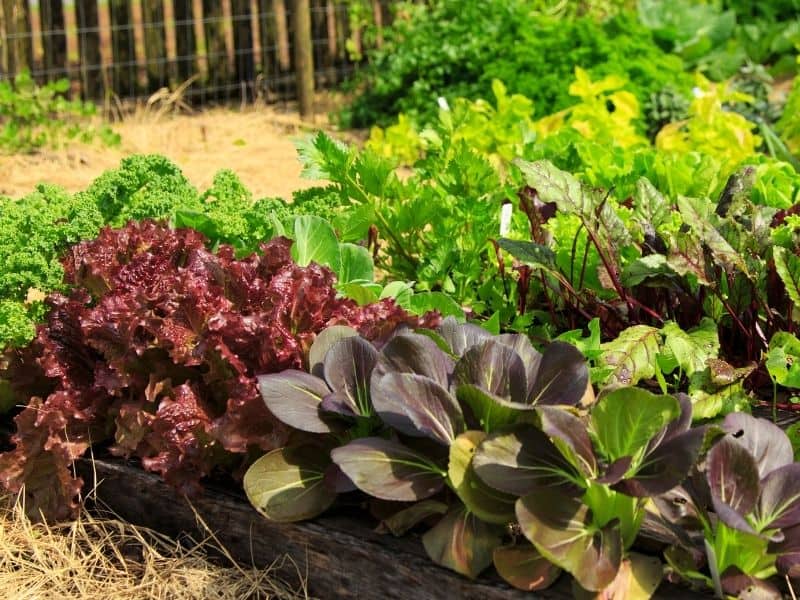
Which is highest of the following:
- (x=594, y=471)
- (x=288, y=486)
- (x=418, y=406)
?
(x=418, y=406)

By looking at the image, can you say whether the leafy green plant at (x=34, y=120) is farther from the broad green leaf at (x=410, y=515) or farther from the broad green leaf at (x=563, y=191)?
the broad green leaf at (x=410, y=515)

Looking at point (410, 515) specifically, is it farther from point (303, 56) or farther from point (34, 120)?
point (303, 56)

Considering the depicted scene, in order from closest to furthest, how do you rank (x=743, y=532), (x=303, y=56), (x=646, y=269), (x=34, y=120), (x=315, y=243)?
(x=743, y=532) → (x=646, y=269) → (x=315, y=243) → (x=34, y=120) → (x=303, y=56)

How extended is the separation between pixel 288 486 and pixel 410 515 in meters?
0.28

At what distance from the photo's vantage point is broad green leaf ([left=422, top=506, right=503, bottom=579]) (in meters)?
2.15

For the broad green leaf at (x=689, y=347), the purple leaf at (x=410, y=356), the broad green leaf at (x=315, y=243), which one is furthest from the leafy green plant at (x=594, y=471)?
the broad green leaf at (x=315, y=243)

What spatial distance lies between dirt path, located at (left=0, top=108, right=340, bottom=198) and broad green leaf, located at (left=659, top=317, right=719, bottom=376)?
2.93 meters

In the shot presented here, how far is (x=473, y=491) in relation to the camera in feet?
7.07

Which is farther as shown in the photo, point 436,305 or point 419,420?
point 436,305

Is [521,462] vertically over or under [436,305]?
under

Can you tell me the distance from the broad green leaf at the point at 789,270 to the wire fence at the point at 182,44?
4984 millimetres

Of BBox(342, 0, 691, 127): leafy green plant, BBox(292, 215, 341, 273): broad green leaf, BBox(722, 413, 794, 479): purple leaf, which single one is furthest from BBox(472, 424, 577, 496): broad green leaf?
BBox(342, 0, 691, 127): leafy green plant

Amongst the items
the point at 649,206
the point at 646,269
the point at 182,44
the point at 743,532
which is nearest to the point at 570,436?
the point at 743,532

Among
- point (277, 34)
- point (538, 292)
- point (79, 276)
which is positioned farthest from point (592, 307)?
point (277, 34)
